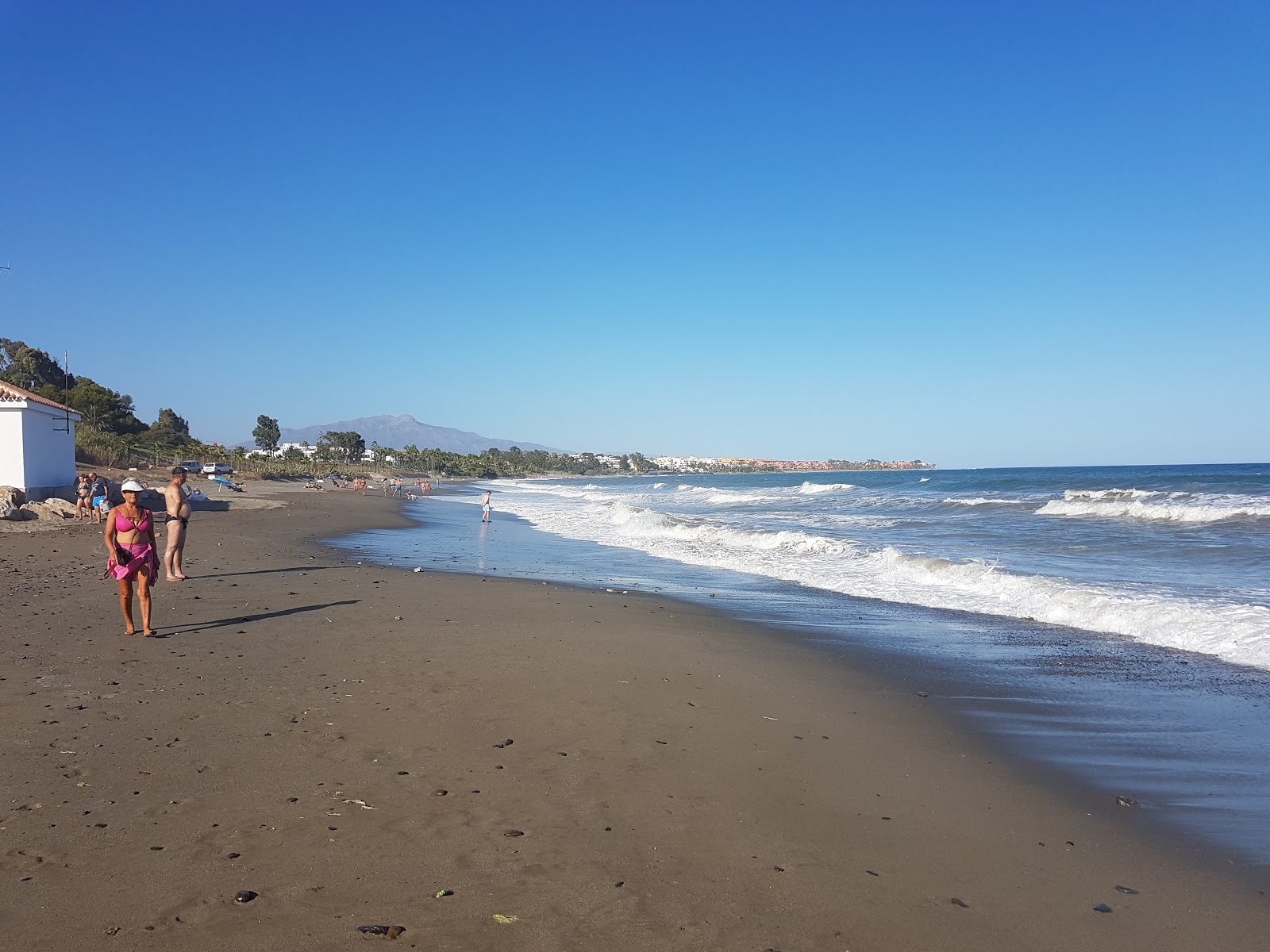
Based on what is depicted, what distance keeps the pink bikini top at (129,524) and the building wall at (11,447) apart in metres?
18.1

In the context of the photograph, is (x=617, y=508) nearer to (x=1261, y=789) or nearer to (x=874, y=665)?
(x=874, y=665)

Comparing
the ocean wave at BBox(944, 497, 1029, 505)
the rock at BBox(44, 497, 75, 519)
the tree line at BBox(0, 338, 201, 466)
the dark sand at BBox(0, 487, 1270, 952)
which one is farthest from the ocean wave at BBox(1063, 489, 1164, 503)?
the tree line at BBox(0, 338, 201, 466)

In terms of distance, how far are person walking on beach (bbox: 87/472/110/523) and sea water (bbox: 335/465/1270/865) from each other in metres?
6.40

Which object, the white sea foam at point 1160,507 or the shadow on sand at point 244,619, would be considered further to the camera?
the white sea foam at point 1160,507

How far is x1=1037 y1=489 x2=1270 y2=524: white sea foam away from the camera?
27188 mm

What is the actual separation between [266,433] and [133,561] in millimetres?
127054

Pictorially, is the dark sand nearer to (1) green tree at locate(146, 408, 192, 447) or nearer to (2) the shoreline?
(2) the shoreline

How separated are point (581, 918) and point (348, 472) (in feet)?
325

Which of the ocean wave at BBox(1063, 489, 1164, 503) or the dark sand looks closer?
the dark sand

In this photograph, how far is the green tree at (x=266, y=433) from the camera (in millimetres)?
123188

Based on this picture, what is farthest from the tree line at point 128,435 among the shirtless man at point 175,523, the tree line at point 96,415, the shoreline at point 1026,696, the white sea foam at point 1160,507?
the white sea foam at point 1160,507

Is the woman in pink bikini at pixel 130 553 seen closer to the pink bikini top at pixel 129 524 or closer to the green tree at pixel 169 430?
the pink bikini top at pixel 129 524

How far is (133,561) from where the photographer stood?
8469 millimetres

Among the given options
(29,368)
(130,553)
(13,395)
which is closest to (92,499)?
(13,395)
